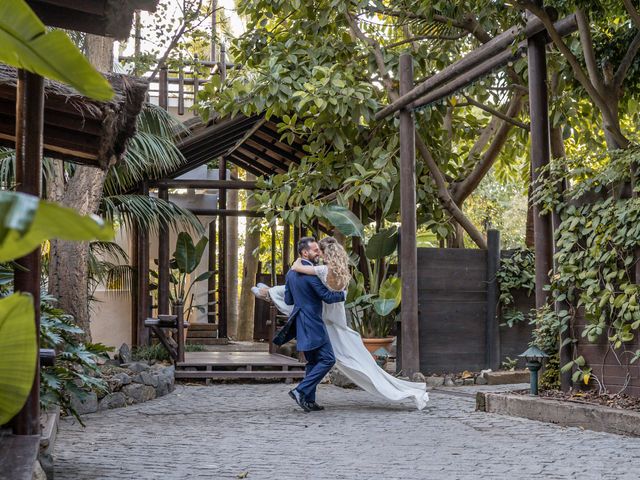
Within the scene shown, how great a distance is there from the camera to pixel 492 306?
11961 mm

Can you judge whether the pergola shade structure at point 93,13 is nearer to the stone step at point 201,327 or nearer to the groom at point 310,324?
the groom at point 310,324

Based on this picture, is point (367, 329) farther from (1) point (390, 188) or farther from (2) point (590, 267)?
(2) point (590, 267)

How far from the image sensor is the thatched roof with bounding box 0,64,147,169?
605 cm

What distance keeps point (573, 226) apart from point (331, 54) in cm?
640

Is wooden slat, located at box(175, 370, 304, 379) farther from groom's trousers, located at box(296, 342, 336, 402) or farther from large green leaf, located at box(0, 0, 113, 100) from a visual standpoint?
large green leaf, located at box(0, 0, 113, 100)

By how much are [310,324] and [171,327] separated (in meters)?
3.48

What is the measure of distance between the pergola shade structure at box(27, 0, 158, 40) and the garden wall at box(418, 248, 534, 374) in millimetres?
6686

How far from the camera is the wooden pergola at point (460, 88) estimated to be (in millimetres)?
8391

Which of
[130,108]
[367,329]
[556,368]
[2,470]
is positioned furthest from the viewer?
[367,329]

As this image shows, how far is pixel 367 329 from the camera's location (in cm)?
1288

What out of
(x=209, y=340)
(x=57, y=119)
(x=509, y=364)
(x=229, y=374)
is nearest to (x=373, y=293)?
(x=509, y=364)

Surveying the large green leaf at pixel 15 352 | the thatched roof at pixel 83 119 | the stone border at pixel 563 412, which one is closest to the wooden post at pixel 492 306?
the stone border at pixel 563 412

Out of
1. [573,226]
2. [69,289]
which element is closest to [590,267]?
[573,226]

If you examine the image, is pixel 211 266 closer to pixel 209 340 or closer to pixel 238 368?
pixel 209 340
